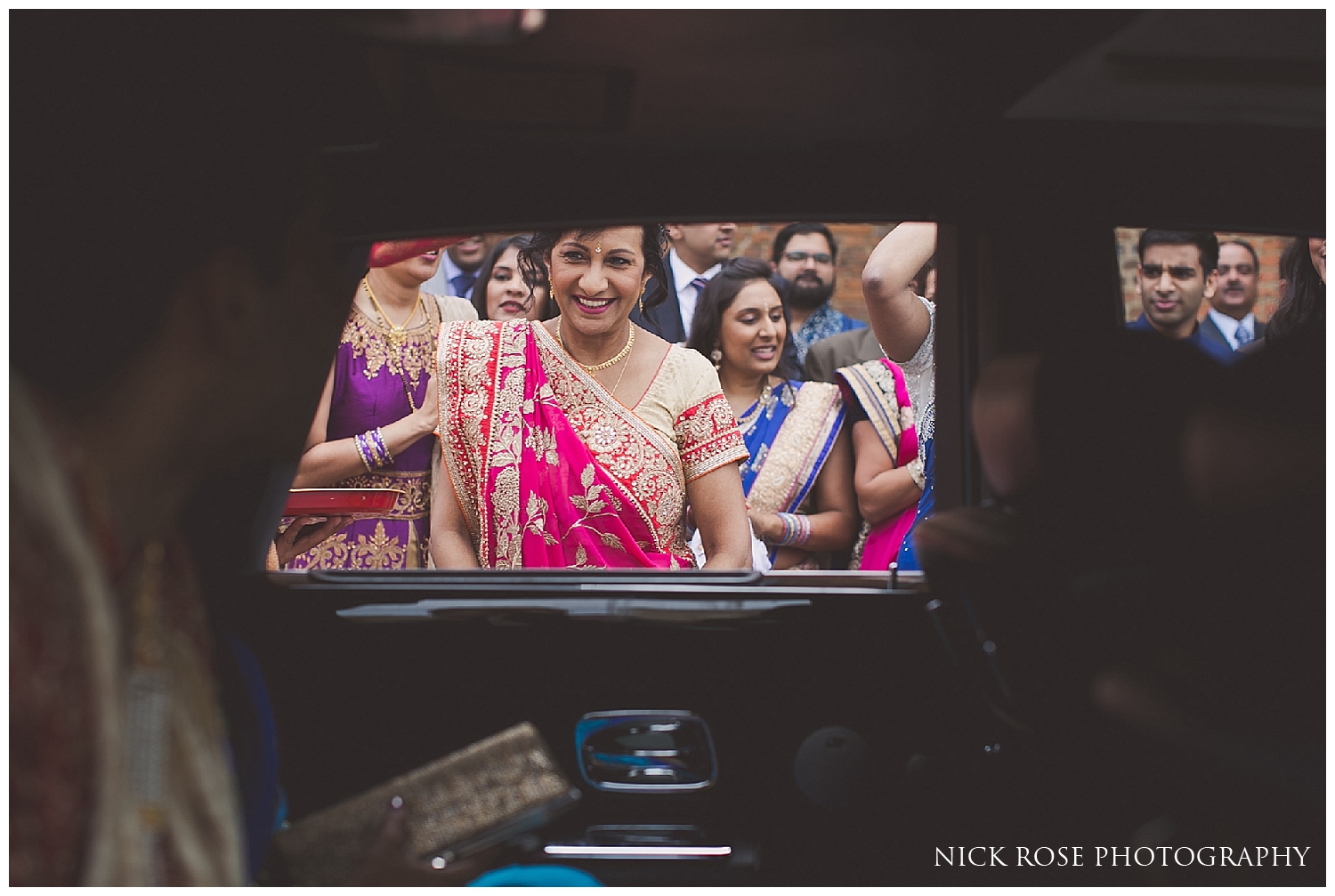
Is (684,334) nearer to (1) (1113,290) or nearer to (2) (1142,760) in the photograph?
(1) (1113,290)

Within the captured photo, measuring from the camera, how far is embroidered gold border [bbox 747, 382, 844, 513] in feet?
9.46

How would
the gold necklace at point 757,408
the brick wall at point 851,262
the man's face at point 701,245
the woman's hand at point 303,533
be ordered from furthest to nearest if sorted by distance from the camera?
the brick wall at point 851,262 → the man's face at point 701,245 → the gold necklace at point 757,408 → the woman's hand at point 303,533

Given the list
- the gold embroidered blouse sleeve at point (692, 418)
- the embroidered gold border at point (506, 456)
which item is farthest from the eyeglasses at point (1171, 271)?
the embroidered gold border at point (506, 456)

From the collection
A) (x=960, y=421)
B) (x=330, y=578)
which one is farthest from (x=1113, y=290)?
(x=330, y=578)

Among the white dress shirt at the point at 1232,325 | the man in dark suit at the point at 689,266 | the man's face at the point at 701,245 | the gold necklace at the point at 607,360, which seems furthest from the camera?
the white dress shirt at the point at 1232,325

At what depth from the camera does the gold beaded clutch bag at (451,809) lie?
1076mm

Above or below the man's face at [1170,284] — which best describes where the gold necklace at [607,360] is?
below

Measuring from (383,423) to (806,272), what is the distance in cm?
183

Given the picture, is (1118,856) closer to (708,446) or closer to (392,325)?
(708,446)

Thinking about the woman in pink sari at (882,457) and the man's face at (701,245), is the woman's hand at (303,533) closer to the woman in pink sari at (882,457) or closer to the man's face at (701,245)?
the woman in pink sari at (882,457)

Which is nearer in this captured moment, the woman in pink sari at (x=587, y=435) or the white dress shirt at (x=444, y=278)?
the woman in pink sari at (x=587, y=435)

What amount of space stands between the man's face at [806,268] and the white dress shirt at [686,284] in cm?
46

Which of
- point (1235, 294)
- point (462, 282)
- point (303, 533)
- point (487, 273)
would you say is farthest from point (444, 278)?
point (1235, 294)

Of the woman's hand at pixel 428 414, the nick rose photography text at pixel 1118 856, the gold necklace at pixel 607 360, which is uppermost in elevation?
the gold necklace at pixel 607 360
